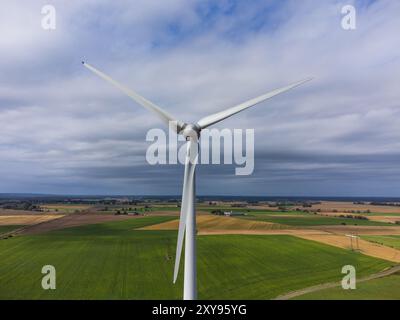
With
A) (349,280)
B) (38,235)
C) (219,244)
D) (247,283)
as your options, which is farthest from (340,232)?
(38,235)

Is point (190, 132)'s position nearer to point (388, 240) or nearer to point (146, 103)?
point (146, 103)

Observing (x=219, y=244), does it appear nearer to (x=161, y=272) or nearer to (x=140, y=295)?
(x=161, y=272)

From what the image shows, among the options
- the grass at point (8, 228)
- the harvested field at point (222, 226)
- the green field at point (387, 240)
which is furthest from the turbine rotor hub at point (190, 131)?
the grass at point (8, 228)

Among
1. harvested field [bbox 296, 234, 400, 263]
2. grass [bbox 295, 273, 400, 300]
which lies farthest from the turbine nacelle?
harvested field [bbox 296, 234, 400, 263]

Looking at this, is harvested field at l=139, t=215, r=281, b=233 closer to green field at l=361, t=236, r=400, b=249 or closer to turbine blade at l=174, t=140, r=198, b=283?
green field at l=361, t=236, r=400, b=249

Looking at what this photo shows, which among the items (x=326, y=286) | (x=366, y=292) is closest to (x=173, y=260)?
(x=326, y=286)

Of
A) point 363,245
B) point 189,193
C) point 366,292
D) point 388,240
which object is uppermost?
point 189,193
